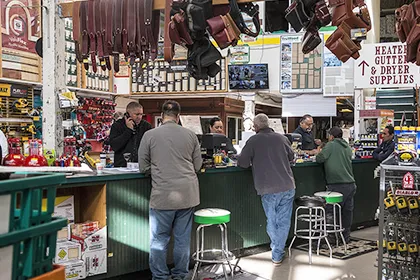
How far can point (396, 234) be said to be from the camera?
3.60 metres

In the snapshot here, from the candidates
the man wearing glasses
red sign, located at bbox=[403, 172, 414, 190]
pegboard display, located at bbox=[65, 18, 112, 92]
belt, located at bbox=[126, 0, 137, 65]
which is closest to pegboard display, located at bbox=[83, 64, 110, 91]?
pegboard display, located at bbox=[65, 18, 112, 92]

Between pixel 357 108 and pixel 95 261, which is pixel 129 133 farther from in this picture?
pixel 357 108

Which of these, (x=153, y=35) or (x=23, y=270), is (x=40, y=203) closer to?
(x=23, y=270)

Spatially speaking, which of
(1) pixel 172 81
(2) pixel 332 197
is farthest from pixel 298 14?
(1) pixel 172 81

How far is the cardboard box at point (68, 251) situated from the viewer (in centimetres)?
381

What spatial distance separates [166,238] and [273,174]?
150cm

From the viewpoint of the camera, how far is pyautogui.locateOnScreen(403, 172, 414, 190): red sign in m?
3.44

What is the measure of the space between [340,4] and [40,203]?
274cm

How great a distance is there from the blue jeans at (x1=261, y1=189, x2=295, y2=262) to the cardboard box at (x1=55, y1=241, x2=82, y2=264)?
2221mm

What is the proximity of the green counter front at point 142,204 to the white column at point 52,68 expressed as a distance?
661 mm

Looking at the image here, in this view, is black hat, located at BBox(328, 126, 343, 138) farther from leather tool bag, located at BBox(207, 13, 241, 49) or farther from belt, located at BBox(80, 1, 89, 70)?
belt, located at BBox(80, 1, 89, 70)

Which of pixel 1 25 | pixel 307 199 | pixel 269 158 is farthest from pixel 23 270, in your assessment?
pixel 1 25

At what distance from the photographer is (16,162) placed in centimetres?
353

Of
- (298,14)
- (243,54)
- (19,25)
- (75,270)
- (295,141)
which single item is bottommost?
(75,270)
